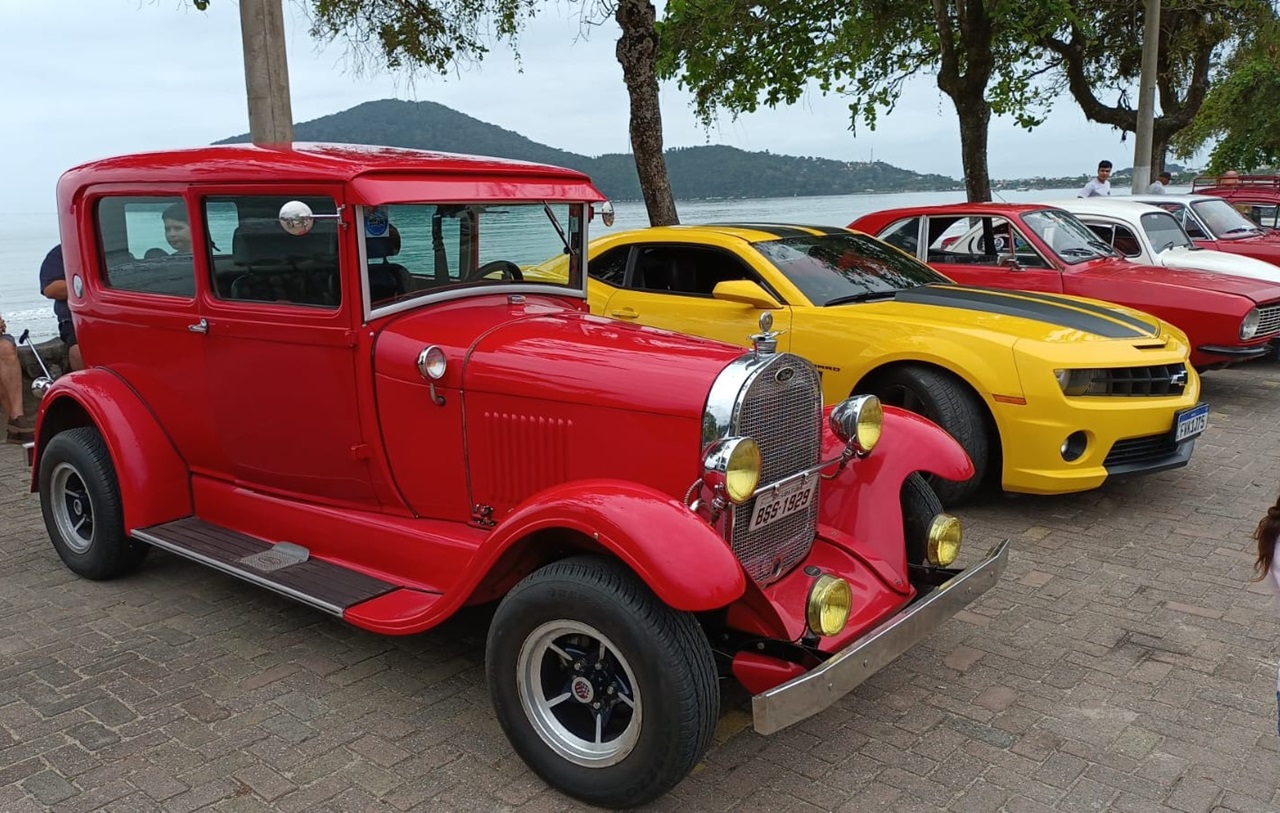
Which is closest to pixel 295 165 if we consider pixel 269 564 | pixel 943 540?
pixel 269 564

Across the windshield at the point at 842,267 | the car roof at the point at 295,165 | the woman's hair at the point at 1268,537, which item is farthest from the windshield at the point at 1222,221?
the woman's hair at the point at 1268,537

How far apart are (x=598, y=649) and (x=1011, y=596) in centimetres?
227

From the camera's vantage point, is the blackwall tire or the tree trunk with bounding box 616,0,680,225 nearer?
the blackwall tire

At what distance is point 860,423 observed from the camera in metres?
3.47

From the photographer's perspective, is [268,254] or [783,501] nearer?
[783,501]

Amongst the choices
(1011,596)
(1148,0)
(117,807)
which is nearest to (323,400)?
(117,807)

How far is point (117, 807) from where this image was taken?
9.18 feet

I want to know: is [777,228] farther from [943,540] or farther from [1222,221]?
[1222,221]

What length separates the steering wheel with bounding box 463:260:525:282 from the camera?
153 inches

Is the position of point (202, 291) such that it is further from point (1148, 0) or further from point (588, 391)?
point (1148, 0)

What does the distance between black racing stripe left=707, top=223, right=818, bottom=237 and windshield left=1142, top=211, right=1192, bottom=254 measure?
462 cm

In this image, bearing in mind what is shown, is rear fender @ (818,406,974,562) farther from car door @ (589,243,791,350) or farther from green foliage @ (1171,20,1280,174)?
green foliage @ (1171,20,1280,174)

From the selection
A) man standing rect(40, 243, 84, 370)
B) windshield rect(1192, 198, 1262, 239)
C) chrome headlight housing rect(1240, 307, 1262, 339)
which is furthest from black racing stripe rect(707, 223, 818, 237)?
windshield rect(1192, 198, 1262, 239)

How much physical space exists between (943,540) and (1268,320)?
625 cm
